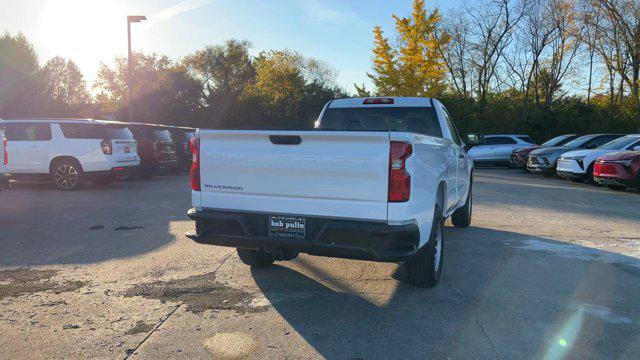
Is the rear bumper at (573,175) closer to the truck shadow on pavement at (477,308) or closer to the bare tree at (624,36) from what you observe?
the truck shadow on pavement at (477,308)

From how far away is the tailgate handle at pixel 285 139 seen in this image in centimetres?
436

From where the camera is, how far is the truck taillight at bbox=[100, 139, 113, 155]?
42.4ft

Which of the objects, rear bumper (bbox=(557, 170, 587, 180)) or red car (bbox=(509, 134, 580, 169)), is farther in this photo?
red car (bbox=(509, 134, 580, 169))

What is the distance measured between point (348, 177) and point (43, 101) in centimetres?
4085

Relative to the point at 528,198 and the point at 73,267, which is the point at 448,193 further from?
the point at 528,198

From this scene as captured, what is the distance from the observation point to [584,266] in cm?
605

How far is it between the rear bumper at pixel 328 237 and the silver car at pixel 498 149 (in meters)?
21.3

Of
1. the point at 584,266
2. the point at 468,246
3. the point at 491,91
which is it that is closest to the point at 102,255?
the point at 468,246

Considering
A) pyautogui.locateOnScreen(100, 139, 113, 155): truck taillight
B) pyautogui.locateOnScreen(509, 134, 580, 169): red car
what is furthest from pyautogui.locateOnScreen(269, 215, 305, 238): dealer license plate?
pyautogui.locateOnScreen(509, 134, 580, 169): red car

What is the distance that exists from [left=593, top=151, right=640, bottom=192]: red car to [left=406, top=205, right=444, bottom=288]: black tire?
10.2 m

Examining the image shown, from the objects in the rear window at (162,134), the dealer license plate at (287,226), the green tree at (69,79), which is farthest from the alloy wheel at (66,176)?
the green tree at (69,79)

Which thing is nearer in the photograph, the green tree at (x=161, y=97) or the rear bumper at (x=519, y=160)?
the rear bumper at (x=519, y=160)

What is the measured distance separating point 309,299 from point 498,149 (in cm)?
2163

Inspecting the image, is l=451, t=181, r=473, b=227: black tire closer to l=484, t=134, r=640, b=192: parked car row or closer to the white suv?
l=484, t=134, r=640, b=192: parked car row
